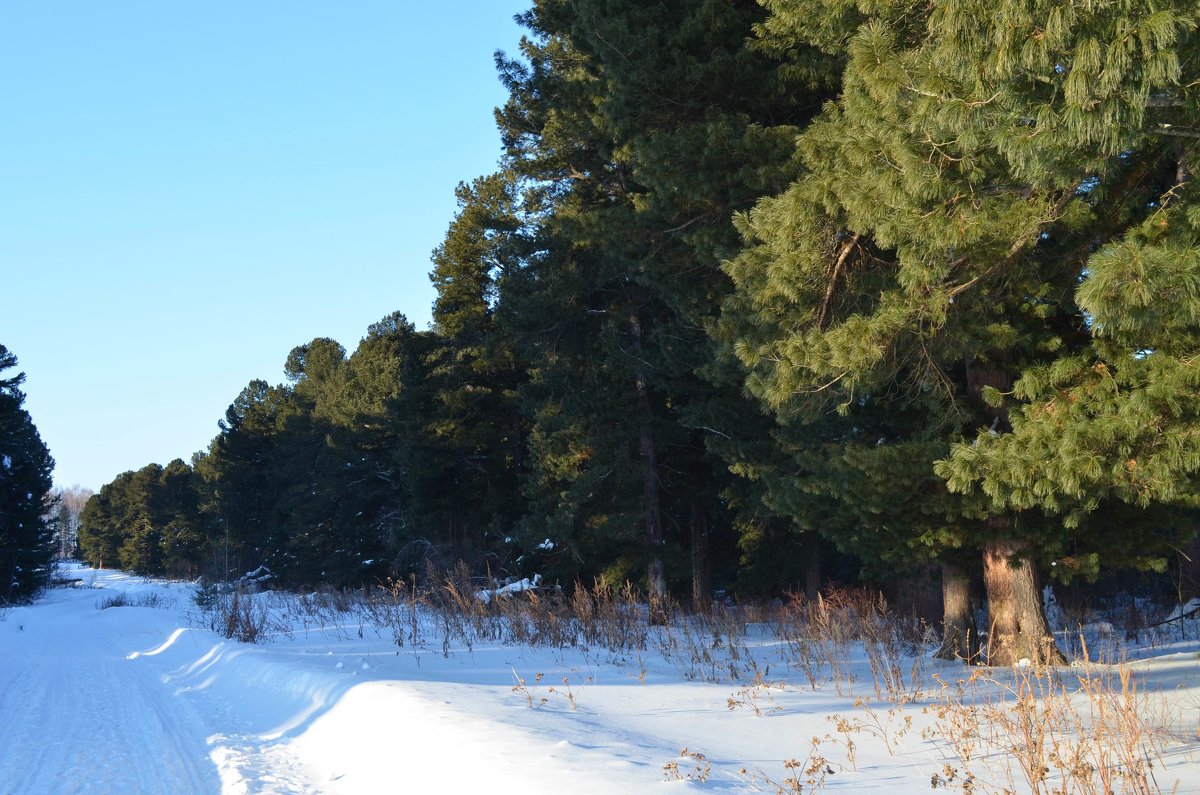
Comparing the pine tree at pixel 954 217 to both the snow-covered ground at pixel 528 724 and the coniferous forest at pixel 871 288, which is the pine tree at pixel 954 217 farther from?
the snow-covered ground at pixel 528 724

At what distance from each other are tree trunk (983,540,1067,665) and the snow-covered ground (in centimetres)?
62

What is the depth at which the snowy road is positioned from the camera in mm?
6320

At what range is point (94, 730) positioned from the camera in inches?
325

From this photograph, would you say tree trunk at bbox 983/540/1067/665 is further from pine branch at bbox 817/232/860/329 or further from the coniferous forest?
pine branch at bbox 817/232/860/329

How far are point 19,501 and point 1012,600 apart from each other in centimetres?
4539

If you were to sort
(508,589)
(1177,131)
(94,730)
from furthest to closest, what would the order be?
(508,589), (94,730), (1177,131)

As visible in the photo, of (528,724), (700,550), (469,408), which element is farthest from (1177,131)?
(469,408)

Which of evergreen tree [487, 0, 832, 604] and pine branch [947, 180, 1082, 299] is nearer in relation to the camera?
pine branch [947, 180, 1082, 299]

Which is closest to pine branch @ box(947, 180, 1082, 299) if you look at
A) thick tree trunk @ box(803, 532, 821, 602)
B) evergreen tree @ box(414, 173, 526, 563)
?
thick tree trunk @ box(803, 532, 821, 602)

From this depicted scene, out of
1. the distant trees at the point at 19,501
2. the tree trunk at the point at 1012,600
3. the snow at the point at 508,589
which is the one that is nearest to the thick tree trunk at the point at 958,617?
the tree trunk at the point at 1012,600

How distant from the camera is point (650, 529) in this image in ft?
65.0

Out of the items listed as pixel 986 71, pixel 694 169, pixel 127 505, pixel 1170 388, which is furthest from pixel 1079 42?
pixel 127 505

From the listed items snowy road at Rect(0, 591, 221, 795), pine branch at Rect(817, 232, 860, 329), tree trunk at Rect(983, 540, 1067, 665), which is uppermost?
pine branch at Rect(817, 232, 860, 329)

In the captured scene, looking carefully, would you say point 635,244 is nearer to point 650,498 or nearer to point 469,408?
point 650,498
